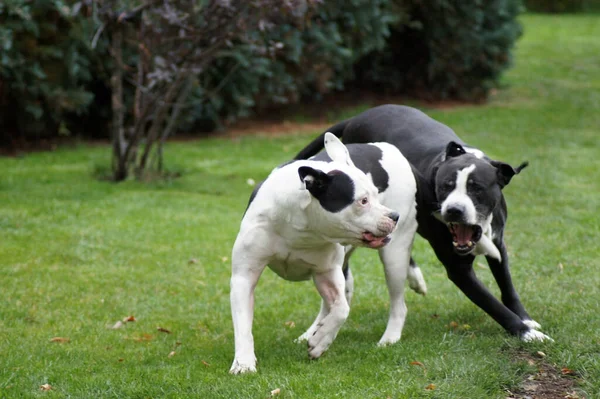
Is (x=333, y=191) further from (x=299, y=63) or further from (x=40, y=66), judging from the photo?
(x=299, y=63)

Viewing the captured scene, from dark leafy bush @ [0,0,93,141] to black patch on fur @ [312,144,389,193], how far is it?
703cm

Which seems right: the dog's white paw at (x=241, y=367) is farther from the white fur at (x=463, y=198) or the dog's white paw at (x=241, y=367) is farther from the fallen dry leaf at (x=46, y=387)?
the white fur at (x=463, y=198)

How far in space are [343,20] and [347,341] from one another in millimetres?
10665

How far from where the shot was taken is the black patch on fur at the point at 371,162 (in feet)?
19.9

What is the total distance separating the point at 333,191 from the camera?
16.8 feet

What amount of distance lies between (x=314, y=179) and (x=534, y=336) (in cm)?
198

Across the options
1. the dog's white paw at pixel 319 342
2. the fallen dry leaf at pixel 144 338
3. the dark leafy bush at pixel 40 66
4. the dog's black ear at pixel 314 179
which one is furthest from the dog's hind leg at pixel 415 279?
the dark leafy bush at pixel 40 66

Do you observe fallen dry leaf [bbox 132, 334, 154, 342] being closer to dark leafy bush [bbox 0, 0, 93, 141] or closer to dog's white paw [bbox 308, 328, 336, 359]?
dog's white paw [bbox 308, 328, 336, 359]

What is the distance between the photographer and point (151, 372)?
5562mm

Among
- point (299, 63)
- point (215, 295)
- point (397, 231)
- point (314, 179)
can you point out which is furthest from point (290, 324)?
point (299, 63)

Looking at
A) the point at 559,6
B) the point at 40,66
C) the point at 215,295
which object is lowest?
the point at 559,6

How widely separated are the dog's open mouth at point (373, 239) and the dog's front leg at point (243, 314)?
2.41 ft

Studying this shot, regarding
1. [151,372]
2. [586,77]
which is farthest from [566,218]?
[586,77]

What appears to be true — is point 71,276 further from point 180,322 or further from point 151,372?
point 151,372
